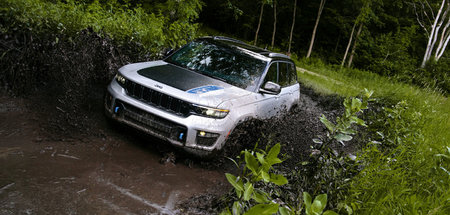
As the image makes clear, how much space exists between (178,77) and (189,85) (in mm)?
294

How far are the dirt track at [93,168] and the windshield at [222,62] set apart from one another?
796 mm

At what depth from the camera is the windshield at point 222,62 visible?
197 inches

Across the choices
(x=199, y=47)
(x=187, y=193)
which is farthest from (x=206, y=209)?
(x=199, y=47)

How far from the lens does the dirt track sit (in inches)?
119

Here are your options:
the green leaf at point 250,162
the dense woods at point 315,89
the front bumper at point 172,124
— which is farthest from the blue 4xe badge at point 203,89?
the green leaf at point 250,162

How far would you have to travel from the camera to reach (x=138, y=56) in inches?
266

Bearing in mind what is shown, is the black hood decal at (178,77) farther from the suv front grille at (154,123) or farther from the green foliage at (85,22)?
the green foliage at (85,22)

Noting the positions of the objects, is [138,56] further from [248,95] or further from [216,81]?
[248,95]

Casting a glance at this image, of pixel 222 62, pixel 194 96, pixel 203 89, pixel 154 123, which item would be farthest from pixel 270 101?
pixel 154 123

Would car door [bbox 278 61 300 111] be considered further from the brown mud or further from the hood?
the hood

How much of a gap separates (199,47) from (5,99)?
307 cm

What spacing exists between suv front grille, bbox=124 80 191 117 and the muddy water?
2.36 ft

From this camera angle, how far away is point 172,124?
3.97 m

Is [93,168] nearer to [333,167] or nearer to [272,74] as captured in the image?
[333,167]
